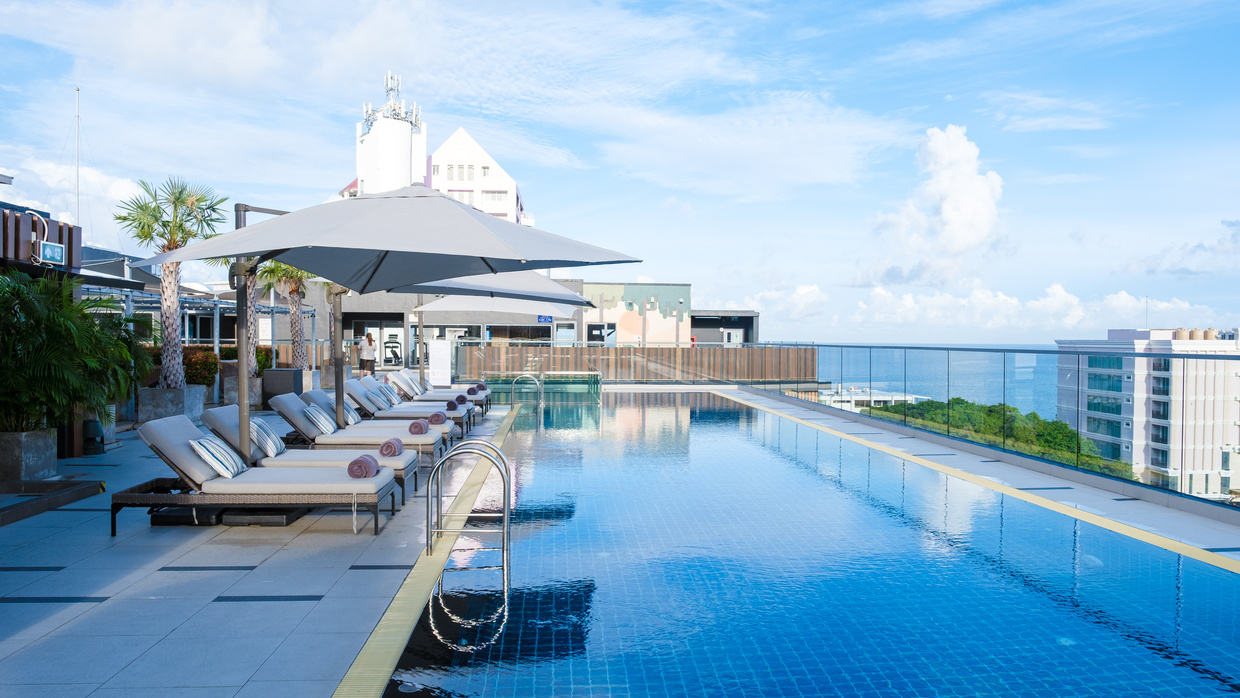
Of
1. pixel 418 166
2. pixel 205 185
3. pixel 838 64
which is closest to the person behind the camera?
pixel 205 185

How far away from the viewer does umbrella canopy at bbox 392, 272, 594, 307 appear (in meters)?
10.1

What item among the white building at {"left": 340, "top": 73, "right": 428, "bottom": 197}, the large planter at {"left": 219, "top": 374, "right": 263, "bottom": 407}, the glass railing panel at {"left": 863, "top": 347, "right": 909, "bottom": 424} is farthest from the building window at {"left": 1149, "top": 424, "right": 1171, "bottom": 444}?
the white building at {"left": 340, "top": 73, "right": 428, "bottom": 197}

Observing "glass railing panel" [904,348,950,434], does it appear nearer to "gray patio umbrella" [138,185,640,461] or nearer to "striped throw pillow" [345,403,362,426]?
"gray patio umbrella" [138,185,640,461]

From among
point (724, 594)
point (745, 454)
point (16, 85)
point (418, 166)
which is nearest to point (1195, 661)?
point (724, 594)

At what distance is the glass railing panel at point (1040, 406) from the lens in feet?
27.3

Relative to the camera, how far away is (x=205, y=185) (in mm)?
14188

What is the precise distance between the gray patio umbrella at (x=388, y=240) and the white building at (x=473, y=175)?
60.6 meters

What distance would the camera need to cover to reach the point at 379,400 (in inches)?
446

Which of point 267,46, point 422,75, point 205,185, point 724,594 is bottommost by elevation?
point 724,594

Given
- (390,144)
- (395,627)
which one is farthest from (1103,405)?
(390,144)

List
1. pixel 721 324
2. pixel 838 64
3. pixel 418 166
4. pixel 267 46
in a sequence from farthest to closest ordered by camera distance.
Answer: pixel 418 166, pixel 721 324, pixel 838 64, pixel 267 46

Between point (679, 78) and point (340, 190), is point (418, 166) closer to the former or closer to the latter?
point (340, 190)

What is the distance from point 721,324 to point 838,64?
97.4 ft

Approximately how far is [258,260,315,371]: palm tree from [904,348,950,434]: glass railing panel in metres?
13.7
